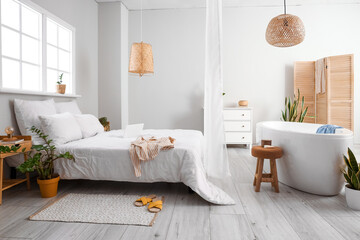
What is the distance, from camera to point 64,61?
4082 millimetres

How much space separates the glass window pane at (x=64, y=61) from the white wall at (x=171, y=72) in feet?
5.40

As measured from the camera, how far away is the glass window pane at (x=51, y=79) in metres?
3.70

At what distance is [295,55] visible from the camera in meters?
5.38

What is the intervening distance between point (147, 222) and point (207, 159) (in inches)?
38.6

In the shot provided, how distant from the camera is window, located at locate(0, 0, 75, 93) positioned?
291 centimetres

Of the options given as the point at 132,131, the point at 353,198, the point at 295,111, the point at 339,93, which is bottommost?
the point at 353,198

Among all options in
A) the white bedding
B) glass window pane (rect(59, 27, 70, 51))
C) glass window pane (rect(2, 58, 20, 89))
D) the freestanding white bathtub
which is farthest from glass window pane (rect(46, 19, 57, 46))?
the freestanding white bathtub

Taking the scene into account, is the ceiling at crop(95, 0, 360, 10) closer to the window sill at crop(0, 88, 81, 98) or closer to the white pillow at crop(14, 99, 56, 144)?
the window sill at crop(0, 88, 81, 98)

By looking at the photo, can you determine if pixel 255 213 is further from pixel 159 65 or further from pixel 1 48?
pixel 159 65

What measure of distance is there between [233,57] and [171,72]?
1413 mm

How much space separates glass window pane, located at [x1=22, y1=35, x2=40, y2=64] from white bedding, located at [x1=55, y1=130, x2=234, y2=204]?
4.74 feet

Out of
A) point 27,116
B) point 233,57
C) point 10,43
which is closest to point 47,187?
point 27,116

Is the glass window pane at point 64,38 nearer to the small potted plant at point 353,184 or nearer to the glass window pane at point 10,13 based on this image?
the glass window pane at point 10,13

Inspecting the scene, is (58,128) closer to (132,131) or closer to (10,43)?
(132,131)
